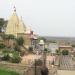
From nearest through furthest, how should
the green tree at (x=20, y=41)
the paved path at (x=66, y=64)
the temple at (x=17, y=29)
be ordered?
1. the paved path at (x=66, y=64)
2. the green tree at (x=20, y=41)
3. the temple at (x=17, y=29)

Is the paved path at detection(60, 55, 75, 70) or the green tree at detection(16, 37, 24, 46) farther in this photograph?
the green tree at detection(16, 37, 24, 46)

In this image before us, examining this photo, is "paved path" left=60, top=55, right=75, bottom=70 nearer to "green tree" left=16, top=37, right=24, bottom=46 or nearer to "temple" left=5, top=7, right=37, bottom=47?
"green tree" left=16, top=37, right=24, bottom=46

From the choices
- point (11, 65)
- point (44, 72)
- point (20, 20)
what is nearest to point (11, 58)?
point (11, 65)

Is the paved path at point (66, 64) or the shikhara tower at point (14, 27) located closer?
the paved path at point (66, 64)

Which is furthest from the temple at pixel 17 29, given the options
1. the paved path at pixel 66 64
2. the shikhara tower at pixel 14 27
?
the paved path at pixel 66 64

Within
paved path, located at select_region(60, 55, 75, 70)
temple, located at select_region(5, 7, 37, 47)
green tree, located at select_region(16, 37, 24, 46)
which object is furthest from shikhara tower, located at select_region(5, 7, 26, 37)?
paved path, located at select_region(60, 55, 75, 70)

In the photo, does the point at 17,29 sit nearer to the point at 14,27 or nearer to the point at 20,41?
the point at 14,27

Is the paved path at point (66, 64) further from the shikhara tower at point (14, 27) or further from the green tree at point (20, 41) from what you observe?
the shikhara tower at point (14, 27)

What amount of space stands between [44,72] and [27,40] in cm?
2152

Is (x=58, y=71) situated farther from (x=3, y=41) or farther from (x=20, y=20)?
(x=20, y=20)

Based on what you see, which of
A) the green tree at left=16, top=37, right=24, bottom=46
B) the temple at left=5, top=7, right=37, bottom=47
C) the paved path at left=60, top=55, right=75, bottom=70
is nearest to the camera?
the paved path at left=60, top=55, right=75, bottom=70

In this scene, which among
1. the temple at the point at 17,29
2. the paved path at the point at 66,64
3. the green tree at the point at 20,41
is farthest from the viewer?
the temple at the point at 17,29

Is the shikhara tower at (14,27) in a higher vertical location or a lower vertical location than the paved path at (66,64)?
higher

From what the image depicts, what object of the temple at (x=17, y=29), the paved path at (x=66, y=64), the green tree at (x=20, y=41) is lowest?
the paved path at (x=66, y=64)
